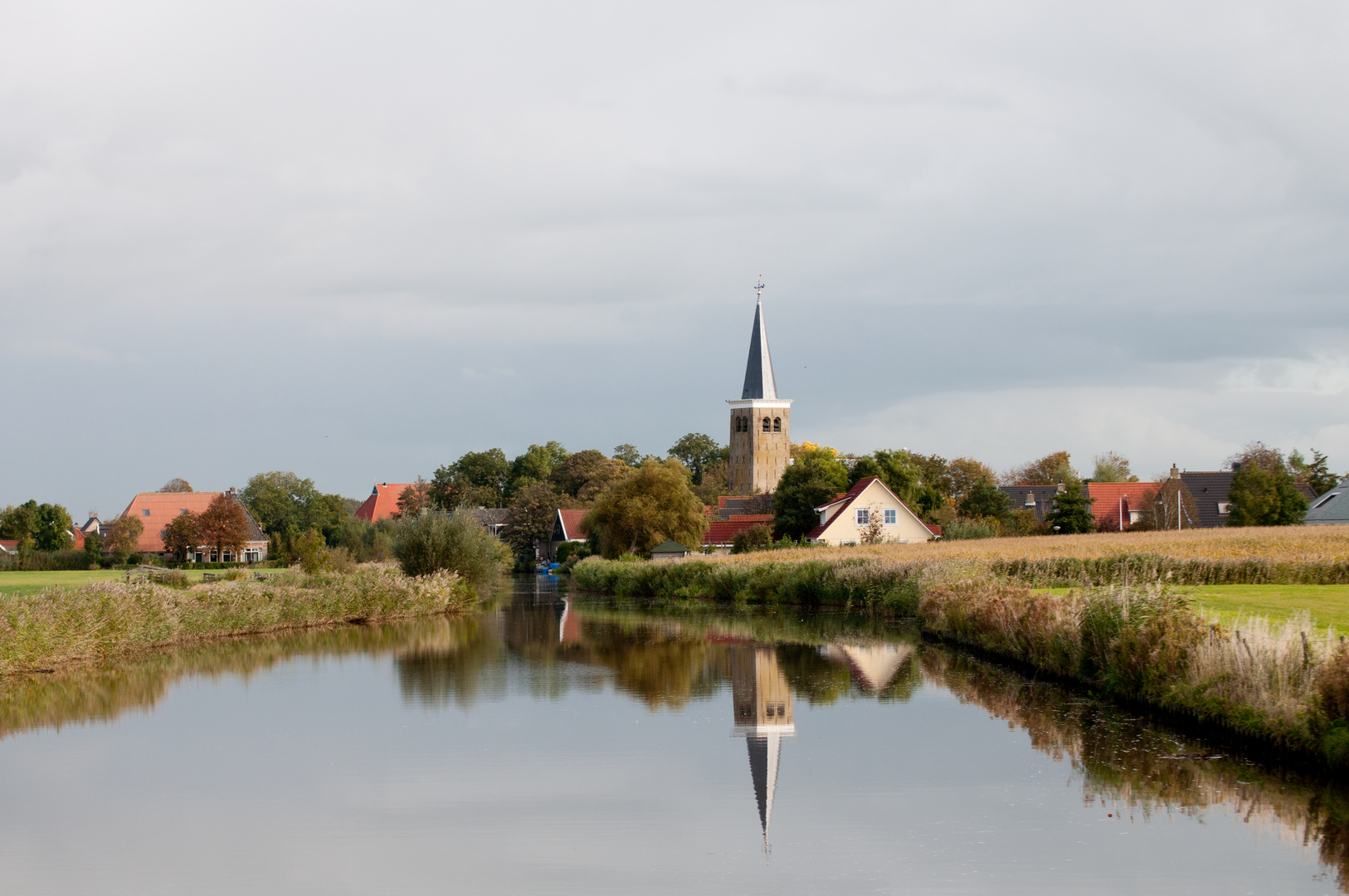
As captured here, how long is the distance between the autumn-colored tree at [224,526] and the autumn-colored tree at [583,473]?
28204 millimetres

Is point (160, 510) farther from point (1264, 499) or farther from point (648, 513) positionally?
point (1264, 499)

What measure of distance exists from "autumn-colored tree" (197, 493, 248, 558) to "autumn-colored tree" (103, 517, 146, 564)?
14.7 ft

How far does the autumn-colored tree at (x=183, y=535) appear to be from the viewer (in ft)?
261

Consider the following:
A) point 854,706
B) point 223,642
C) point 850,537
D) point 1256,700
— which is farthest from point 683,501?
point 1256,700

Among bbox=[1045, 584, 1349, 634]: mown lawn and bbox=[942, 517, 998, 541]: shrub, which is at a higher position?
bbox=[942, 517, 998, 541]: shrub

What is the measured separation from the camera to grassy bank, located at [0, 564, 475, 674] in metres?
22.4

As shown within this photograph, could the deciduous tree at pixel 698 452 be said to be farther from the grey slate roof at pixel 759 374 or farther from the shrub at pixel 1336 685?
the shrub at pixel 1336 685

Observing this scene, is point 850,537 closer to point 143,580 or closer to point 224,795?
point 143,580

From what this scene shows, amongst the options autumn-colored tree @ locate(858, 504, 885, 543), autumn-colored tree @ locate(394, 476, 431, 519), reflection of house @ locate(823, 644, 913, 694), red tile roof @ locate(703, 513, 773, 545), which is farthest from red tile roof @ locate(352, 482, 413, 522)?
reflection of house @ locate(823, 644, 913, 694)

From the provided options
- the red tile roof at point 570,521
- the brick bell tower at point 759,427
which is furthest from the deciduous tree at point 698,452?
the red tile roof at point 570,521

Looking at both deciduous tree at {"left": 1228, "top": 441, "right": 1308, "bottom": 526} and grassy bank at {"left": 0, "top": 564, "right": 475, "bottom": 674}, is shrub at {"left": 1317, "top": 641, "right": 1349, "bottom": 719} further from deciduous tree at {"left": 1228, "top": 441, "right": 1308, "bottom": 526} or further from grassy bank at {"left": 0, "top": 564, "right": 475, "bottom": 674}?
deciduous tree at {"left": 1228, "top": 441, "right": 1308, "bottom": 526}

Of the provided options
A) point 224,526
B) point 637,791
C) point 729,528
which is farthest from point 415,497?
point 637,791

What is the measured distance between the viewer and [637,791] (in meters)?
11.6

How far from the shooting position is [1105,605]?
17.1 metres
